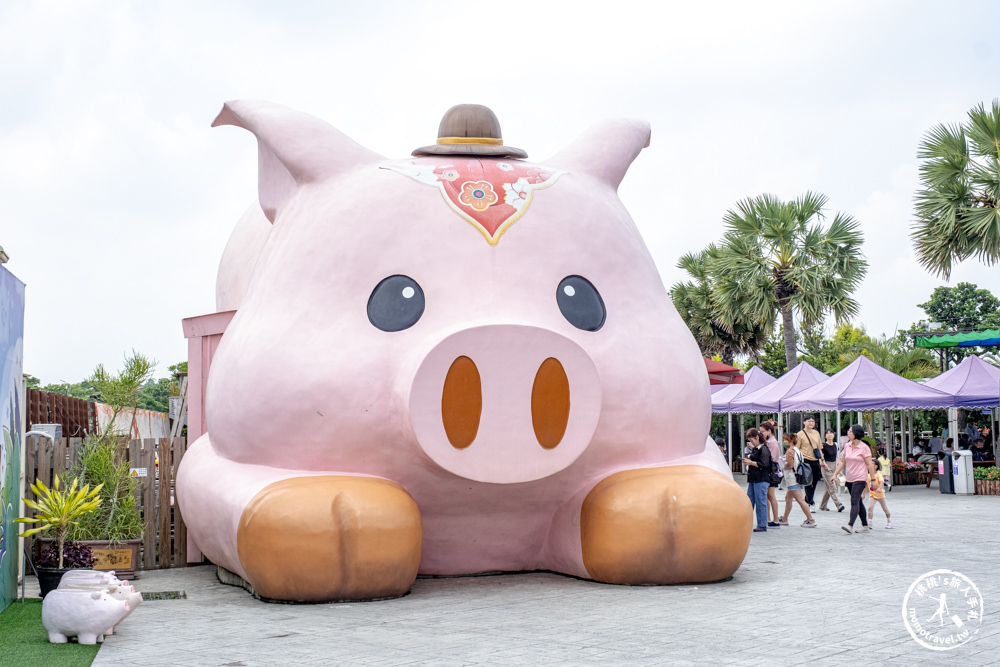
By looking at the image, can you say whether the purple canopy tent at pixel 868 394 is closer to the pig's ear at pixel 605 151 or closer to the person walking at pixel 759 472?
the person walking at pixel 759 472

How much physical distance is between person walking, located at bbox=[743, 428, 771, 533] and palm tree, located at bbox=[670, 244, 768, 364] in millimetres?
15941

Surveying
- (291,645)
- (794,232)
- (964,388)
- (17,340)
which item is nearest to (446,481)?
(291,645)

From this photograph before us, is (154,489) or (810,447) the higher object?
(810,447)

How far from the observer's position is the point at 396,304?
7.59m

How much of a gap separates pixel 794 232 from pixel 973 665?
1972cm

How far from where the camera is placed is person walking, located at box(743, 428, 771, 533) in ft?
39.9

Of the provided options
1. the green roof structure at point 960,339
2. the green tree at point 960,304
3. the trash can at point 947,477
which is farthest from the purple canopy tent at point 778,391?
the green tree at point 960,304

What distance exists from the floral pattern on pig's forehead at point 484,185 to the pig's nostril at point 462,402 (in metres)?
1.19

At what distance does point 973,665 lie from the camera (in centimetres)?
505

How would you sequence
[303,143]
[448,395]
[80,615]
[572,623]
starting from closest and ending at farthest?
[80,615] → [572,623] → [448,395] → [303,143]

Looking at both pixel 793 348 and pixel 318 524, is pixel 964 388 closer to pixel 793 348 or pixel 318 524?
pixel 793 348

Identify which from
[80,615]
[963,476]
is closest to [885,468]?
[963,476]

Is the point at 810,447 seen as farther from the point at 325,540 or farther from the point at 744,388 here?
the point at 744,388

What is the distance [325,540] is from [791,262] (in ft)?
62.1
